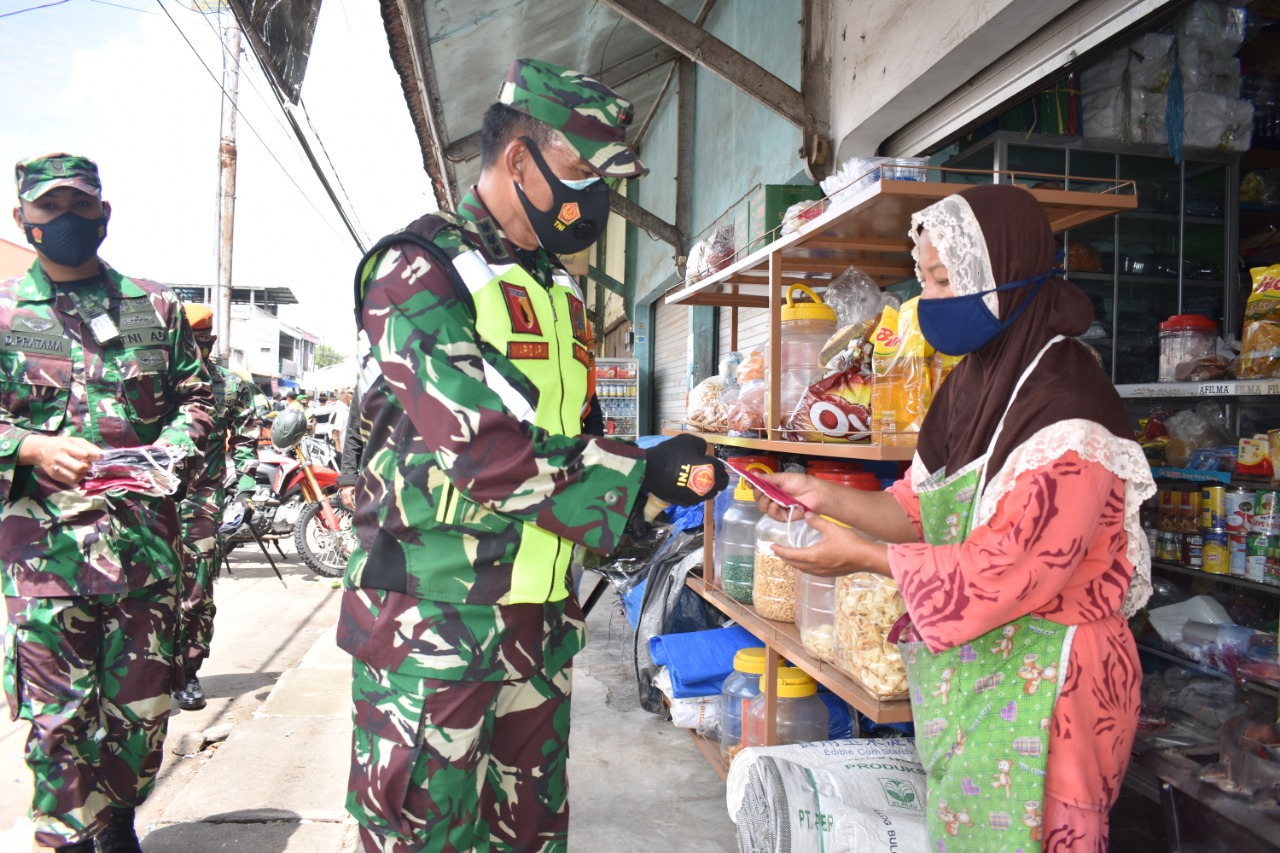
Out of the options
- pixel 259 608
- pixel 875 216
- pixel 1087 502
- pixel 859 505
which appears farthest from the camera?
pixel 259 608

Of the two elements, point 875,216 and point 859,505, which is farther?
point 875,216

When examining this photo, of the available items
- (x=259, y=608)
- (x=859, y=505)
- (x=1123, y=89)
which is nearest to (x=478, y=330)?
(x=859, y=505)

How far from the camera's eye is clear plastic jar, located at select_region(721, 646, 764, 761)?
3090mm

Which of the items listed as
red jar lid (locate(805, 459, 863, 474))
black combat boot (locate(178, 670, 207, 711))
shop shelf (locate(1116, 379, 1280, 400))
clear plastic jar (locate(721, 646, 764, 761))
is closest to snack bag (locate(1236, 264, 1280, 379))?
shop shelf (locate(1116, 379, 1280, 400))

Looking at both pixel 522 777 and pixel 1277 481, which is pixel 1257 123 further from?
pixel 522 777

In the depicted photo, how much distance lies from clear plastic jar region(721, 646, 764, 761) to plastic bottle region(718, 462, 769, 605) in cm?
23

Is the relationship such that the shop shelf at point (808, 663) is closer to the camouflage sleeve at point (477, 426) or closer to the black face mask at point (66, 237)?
the camouflage sleeve at point (477, 426)

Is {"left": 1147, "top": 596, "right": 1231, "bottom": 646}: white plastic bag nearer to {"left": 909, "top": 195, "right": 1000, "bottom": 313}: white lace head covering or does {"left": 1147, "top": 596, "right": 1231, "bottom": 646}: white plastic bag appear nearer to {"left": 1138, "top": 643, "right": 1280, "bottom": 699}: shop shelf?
{"left": 1138, "top": 643, "right": 1280, "bottom": 699}: shop shelf

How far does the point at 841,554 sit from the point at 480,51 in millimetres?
6145

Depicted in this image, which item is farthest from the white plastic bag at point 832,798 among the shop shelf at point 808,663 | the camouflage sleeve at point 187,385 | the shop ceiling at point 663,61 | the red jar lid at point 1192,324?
the shop ceiling at point 663,61

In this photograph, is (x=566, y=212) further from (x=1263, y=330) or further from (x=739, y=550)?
(x=1263, y=330)

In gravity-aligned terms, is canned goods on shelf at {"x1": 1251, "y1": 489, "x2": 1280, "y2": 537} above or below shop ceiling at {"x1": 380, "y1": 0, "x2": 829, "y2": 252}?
below

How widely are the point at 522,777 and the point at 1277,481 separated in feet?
8.70

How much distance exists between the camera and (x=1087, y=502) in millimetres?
1370
